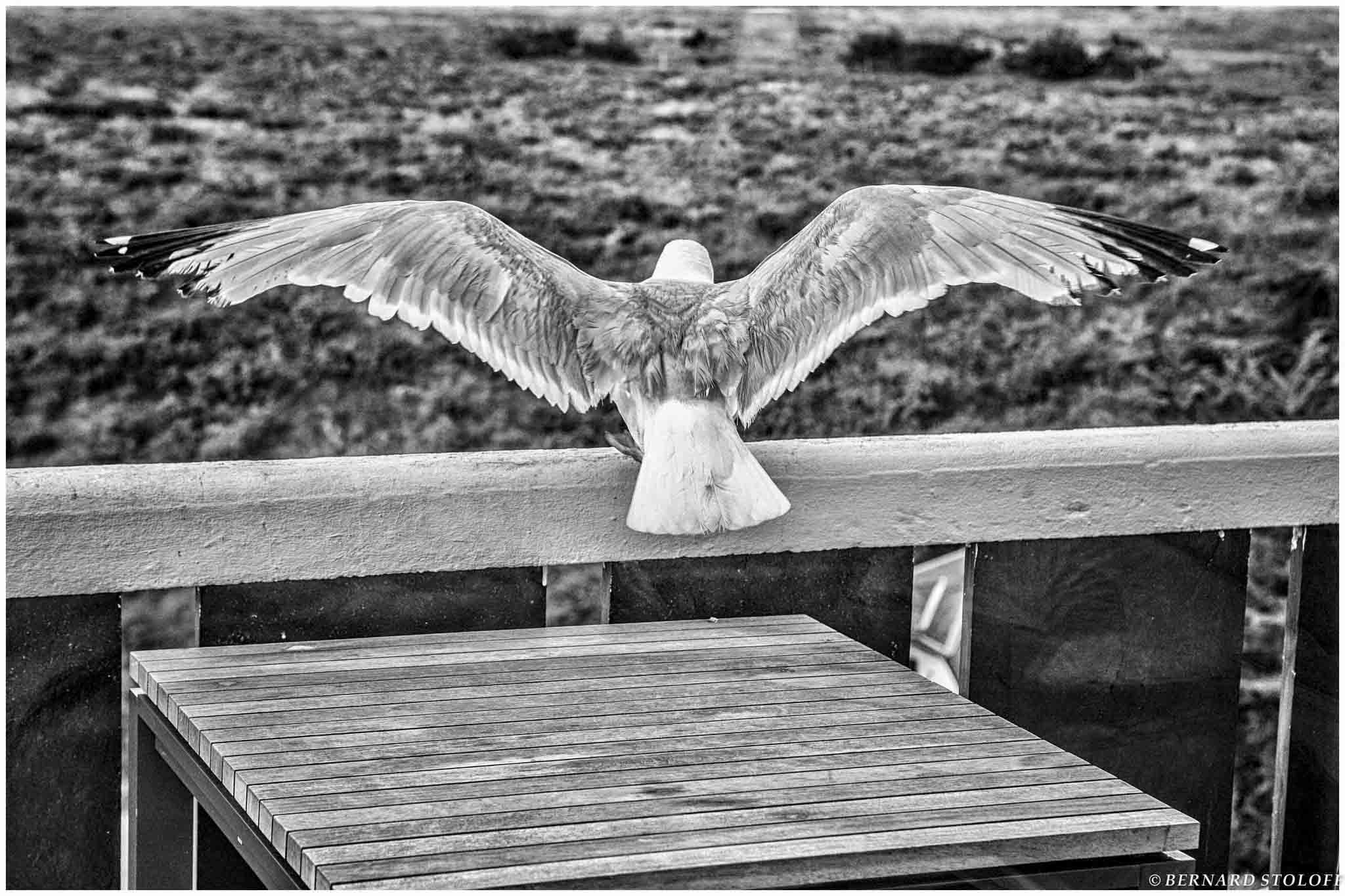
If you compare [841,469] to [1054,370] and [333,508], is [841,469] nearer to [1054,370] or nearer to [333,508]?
[333,508]

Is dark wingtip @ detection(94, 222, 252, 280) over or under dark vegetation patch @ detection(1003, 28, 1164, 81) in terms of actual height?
under

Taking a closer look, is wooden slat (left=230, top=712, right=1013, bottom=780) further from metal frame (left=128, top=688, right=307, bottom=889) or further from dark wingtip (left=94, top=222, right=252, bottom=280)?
dark wingtip (left=94, top=222, right=252, bottom=280)

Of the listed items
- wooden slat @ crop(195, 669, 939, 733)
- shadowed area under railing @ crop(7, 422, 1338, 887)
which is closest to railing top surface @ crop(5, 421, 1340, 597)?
shadowed area under railing @ crop(7, 422, 1338, 887)

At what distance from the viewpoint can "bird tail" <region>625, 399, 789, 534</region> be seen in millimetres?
2508

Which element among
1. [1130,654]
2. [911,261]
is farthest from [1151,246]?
[1130,654]

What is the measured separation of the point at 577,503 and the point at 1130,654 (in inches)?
41.0

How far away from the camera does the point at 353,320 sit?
8.39m

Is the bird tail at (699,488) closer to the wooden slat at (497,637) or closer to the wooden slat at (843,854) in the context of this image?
the wooden slat at (497,637)

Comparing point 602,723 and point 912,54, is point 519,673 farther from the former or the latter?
point 912,54

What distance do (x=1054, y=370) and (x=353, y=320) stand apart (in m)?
3.91

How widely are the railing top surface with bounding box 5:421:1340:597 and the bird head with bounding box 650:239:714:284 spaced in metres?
0.55

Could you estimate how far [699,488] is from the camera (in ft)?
8.45

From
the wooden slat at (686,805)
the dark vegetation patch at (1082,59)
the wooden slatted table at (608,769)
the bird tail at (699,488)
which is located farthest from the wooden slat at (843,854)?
the dark vegetation patch at (1082,59)

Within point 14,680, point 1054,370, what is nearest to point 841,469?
point 14,680
